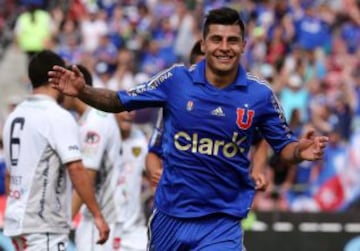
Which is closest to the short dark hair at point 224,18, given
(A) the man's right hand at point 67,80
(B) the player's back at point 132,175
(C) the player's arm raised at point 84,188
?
(A) the man's right hand at point 67,80

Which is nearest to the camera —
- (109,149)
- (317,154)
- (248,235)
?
(317,154)

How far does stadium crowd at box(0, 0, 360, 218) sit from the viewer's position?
61.8ft

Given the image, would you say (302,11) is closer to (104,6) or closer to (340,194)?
(104,6)

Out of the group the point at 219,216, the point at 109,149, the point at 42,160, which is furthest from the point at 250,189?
the point at 109,149

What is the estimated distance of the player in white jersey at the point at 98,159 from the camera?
10484mm

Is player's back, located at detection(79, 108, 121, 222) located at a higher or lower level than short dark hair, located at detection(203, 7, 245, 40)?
lower

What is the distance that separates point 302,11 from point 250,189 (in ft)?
55.1

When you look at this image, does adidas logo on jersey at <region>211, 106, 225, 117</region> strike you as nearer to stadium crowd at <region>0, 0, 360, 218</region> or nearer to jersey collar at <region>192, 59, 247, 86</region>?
jersey collar at <region>192, 59, 247, 86</region>

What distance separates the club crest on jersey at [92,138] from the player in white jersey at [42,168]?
1.38m

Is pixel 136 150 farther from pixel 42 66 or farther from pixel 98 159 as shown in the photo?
pixel 42 66

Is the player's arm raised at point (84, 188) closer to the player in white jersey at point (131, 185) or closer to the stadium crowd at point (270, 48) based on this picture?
the player in white jersey at point (131, 185)

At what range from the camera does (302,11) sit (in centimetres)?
2503

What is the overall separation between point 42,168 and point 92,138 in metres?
1.55

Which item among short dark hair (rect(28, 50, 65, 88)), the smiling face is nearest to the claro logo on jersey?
the smiling face
